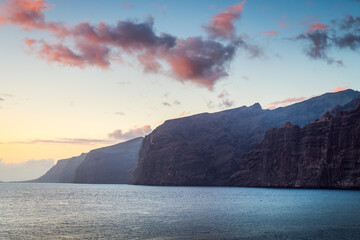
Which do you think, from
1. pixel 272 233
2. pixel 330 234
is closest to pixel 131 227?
pixel 272 233

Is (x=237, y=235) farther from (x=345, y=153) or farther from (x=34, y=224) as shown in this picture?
(x=345, y=153)

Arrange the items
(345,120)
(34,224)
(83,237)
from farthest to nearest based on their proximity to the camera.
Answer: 1. (345,120)
2. (34,224)
3. (83,237)

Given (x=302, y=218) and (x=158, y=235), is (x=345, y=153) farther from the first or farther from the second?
(x=158, y=235)

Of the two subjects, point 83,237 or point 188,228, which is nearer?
point 83,237

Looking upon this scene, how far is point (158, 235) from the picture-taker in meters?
47.9

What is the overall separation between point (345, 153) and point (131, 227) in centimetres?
16637

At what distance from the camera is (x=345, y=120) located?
7810 inches

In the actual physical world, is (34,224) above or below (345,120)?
below

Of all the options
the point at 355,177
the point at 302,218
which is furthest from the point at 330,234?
the point at 355,177

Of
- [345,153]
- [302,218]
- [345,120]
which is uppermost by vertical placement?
[345,120]

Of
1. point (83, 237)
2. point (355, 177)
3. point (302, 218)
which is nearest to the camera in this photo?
point (83, 237)

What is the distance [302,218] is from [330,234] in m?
18.4

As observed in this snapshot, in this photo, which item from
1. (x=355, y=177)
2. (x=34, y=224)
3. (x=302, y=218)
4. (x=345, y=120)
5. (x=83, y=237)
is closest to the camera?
(x=83, y=237)

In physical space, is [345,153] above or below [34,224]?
above
